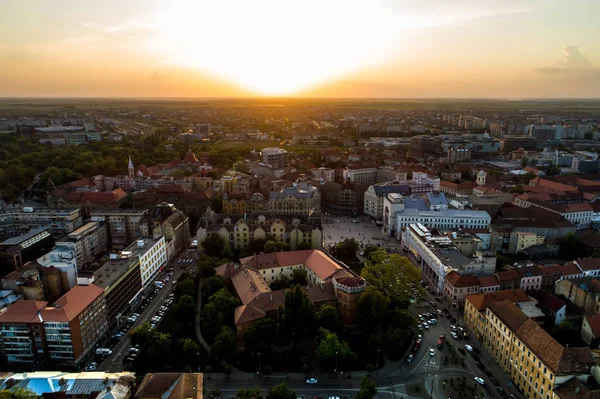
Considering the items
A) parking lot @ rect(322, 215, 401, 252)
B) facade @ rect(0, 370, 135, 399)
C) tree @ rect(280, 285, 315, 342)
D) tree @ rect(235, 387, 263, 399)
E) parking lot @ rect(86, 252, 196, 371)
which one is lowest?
parking lot @ rect(322, 215, 401, 252)

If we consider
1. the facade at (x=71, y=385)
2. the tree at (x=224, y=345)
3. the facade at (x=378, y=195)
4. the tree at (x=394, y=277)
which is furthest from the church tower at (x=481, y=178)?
the facade at (x=71, y=385)

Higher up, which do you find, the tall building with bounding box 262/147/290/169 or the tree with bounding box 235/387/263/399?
the tall building with bounding box 262/147/290/169

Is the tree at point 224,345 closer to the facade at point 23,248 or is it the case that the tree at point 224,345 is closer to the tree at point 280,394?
the tree at point 280,394

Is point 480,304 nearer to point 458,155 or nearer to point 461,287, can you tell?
point 461,287

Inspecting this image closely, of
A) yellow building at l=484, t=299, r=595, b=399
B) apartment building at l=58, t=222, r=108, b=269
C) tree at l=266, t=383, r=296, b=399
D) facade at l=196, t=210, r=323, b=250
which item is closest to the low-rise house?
yellow building at l=484, t=299, r=595, b=399

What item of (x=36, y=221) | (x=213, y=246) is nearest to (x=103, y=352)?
(x=213, y=246)

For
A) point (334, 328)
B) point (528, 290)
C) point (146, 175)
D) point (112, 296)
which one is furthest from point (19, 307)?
point (146, 175)

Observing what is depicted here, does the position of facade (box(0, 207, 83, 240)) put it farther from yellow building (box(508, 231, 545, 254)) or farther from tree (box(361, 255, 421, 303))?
yellow building (box(508, 231, 545, 254))

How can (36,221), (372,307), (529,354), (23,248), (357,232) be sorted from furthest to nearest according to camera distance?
(357,232), (36,221), (23,248), (372,307), (529,354)
